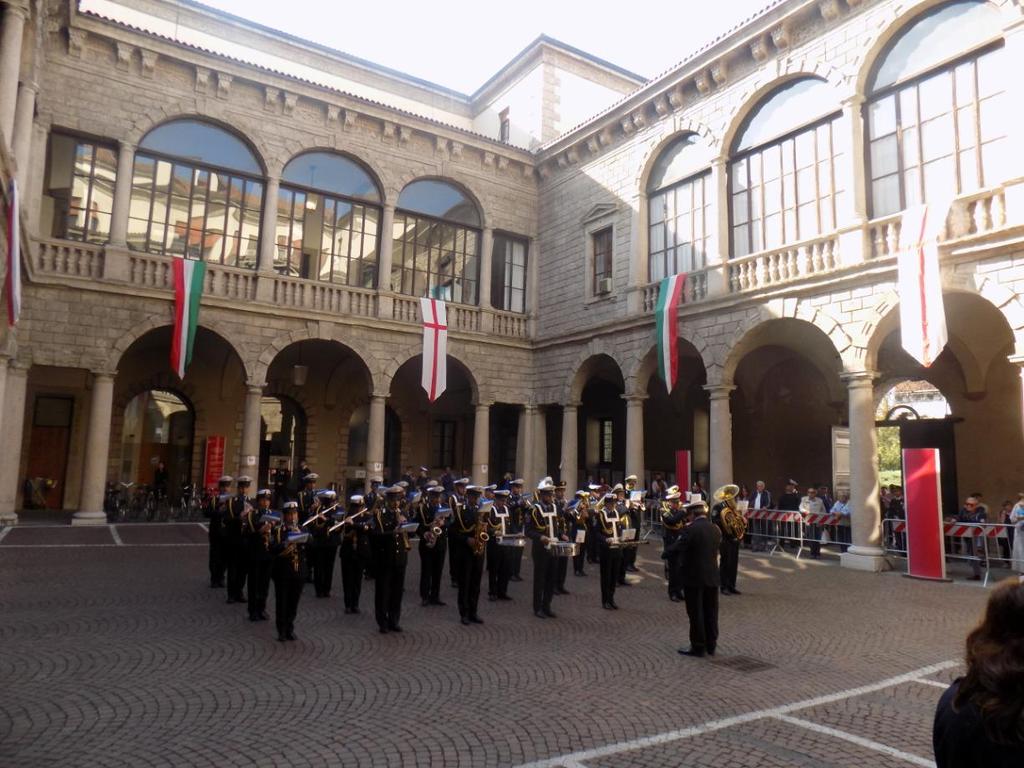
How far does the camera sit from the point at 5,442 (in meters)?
15.6

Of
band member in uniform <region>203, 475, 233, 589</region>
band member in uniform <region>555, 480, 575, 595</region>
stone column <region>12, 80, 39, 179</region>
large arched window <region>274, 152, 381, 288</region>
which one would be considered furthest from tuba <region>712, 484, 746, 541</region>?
stone column <region>12, 80, 39, 179</region>

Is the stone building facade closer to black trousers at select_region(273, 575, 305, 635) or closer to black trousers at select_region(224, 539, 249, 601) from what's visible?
black trousers at select_region(224, 539, 249, 601)

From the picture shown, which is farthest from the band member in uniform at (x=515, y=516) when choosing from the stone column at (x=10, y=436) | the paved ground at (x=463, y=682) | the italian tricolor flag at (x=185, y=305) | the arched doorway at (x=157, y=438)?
the arched doorway at (x=157, y=438)

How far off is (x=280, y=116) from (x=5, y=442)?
1055 cm

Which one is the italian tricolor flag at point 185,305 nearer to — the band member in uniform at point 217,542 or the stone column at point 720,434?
the band member in uniform at point 217,542

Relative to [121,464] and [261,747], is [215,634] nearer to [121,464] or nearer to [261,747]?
[261,747]

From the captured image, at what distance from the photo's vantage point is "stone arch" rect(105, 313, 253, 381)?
17.0 m

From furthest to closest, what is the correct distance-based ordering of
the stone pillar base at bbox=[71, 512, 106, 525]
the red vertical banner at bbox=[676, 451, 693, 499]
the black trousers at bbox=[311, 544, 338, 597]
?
1. the red vertical banner at bbox=[676, 451, 693, 499]
2. the stone pillar base at bbox=[71, 512, 106, 525]
3. the black trousers at bbox=[311, 544, 338, 597]

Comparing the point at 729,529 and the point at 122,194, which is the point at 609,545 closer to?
the point at 729,529

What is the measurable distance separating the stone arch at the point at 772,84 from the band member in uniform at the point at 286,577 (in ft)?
45.4

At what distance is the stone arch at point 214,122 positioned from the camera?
58.1ft

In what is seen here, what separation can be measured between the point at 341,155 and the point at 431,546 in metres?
14.7

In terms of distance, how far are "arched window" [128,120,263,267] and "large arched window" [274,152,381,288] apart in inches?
33.2

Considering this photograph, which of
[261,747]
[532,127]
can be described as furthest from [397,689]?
[532,127]
